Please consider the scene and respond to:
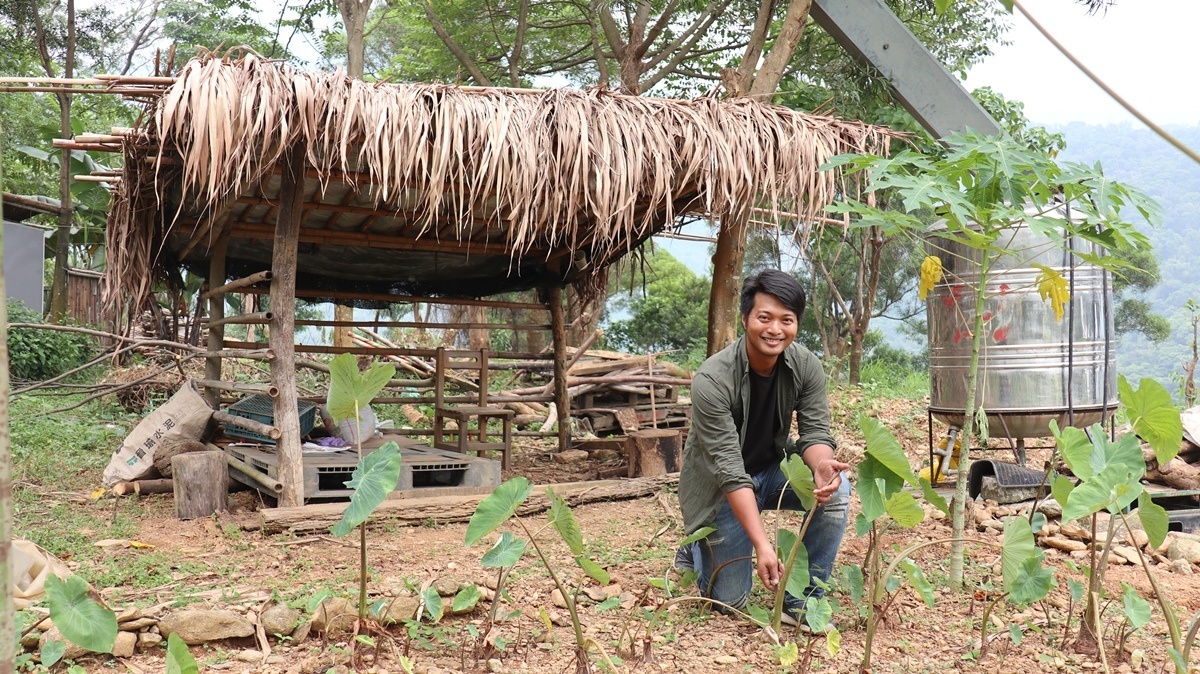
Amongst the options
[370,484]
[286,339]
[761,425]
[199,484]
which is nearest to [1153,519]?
[761,425]

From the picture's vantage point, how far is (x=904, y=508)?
112 inches

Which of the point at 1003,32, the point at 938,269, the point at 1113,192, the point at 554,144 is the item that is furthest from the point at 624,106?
the point at 1003,32

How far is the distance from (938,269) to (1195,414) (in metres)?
3.92

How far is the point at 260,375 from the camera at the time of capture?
37.2 ft

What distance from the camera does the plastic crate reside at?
5852mm

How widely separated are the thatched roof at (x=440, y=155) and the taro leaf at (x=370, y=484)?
1939 mm

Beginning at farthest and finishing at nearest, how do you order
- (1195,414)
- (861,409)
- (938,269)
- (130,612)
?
1. (861,409)
2. (1195,414)
3. (938,269)
4. (130,612)

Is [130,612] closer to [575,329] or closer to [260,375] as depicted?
[260,375]

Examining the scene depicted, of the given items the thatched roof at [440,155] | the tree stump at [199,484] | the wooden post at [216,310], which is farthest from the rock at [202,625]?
the wooden post at [216,310]

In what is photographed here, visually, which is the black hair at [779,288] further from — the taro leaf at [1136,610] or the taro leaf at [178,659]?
the taro leaf at [178,659]

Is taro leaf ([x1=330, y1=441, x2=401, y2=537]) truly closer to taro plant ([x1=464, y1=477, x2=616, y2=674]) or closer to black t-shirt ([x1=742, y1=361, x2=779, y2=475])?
taro plant ([x1=464, y1=477, x2=616, y2=674])

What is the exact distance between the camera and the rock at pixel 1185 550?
169 inches

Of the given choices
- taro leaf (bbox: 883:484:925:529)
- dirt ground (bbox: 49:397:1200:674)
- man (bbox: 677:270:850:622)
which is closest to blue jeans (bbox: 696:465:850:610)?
man (bbox: 677:270:850:622)

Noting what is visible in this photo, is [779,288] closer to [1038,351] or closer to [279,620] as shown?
[279,620]
